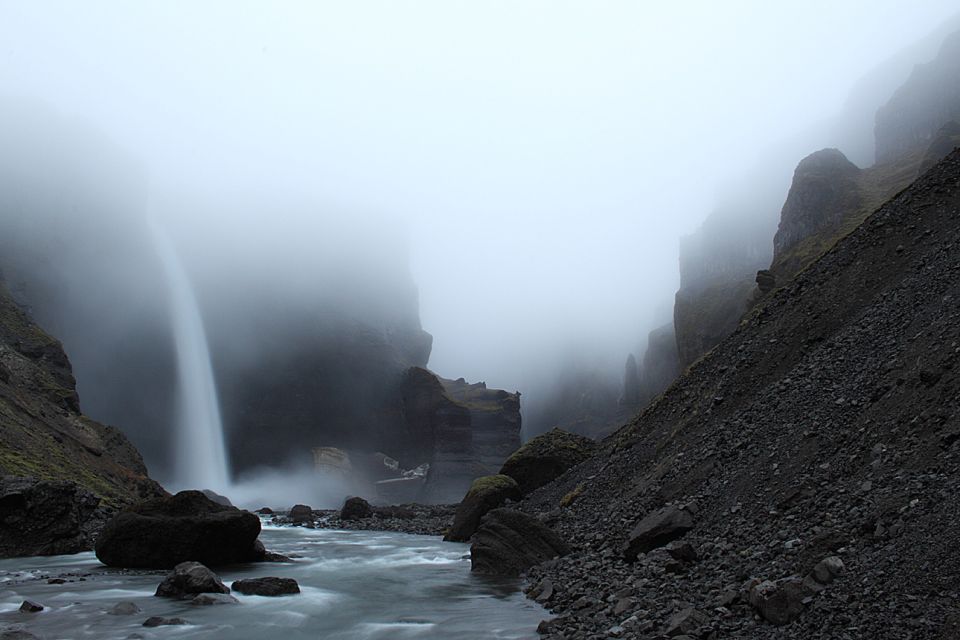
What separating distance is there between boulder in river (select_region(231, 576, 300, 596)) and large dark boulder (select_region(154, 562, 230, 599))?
43cm

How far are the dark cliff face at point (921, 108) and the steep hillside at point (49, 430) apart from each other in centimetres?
10585

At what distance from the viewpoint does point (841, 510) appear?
10242mm

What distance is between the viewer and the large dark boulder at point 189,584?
16062 mm

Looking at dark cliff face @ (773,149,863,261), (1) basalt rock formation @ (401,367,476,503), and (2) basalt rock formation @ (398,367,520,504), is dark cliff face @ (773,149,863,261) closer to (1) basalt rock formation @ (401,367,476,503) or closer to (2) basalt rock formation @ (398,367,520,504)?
(1) basalt rock formation @ (401,367,476,503)

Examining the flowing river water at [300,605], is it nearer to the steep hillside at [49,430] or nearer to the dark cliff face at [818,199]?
the steep hillside at [49,430]

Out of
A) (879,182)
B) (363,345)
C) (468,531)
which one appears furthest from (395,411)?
(468,531)

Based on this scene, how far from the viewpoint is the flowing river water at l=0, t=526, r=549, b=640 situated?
41.4ft

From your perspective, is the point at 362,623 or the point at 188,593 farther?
the point at 188,593

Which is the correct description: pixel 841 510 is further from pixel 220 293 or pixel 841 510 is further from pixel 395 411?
pixel 220 293

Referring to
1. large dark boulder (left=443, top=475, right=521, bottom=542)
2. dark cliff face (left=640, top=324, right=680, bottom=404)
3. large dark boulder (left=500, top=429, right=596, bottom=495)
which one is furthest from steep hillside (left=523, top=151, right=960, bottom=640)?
dark cliff face (left=640, top=324, right=680, bottom=404)

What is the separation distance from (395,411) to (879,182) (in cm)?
10640

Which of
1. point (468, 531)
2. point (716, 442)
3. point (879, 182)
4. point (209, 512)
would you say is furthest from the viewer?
point (879, 182)

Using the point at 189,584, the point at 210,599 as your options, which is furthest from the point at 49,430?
the point at 210,599

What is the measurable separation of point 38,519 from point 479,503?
801 inches
